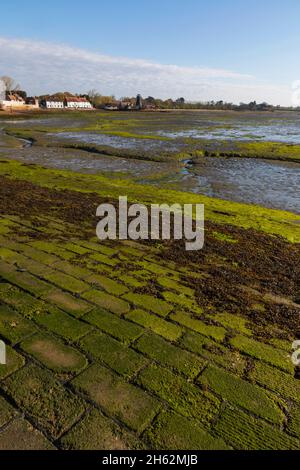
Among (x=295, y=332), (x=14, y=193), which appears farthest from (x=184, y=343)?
(x=14, y=193)

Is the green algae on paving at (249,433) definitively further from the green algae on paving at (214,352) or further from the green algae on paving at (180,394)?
the green algae on paving at (214,352)

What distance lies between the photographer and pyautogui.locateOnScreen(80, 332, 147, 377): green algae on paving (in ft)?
11.9

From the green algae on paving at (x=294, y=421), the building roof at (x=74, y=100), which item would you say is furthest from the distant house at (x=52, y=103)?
the green algae on paving at (x=294, y=421)

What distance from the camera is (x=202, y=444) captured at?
9.37ft

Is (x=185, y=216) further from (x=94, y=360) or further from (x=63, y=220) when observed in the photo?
(x=94, y=360)

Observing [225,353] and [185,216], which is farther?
[185,216]

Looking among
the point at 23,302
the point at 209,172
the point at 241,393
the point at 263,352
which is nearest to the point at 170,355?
the point at 241,393

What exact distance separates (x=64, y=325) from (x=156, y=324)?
1.20 meters

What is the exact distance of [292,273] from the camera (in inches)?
252

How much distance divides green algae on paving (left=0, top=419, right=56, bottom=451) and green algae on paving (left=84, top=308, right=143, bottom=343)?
1.45 m

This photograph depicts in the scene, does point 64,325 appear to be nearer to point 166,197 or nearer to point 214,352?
point 214,352

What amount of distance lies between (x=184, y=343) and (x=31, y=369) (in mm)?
1783

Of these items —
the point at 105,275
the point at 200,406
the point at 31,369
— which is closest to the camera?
the point at 200,406

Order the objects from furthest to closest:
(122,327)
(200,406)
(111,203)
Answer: (111,203)
(122,327)
(200,406)
